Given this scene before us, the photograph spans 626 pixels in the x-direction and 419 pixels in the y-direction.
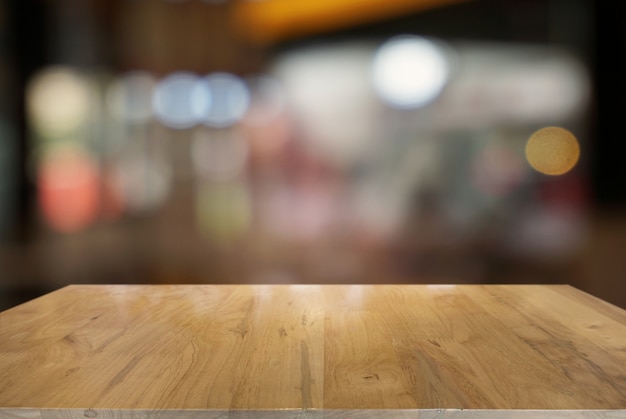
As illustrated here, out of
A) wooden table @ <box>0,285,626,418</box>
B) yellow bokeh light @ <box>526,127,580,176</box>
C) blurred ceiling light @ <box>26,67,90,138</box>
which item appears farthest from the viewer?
blurred ceiling light @ <box>26,67,90,138</box>

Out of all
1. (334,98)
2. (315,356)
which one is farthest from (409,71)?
(315,356)

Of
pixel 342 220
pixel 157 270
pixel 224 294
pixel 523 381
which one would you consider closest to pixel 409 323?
pixel 523 381

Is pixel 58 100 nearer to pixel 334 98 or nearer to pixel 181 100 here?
pixel 181 100

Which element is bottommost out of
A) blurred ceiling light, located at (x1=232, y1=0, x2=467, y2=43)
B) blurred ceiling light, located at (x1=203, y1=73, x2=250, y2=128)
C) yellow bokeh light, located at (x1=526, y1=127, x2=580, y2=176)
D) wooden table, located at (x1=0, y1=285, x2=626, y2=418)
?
wooden table, located at (x1=0, y1=285, x2=626, y2=418)

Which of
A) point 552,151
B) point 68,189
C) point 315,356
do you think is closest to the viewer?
point 315,356

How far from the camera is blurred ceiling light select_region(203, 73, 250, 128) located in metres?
2.83

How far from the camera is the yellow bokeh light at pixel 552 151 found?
2.76 meters

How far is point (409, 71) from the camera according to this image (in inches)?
111

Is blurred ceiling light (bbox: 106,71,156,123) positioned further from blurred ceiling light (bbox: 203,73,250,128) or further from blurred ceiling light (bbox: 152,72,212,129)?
blurred ceiling light (bbox: 203,73,250,128)

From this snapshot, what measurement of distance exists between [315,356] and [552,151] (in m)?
2.34

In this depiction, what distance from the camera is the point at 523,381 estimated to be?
2.07ft

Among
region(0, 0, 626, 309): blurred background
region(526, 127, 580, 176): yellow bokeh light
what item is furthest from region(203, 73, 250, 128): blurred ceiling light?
region(526, 127, 580, 176): yellow bokeh light

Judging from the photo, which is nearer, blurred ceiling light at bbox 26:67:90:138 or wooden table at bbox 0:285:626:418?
wooden table at bbox 0:285:626:418

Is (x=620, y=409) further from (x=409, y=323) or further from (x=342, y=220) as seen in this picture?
(x=342, y=220)
